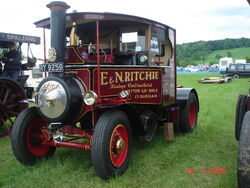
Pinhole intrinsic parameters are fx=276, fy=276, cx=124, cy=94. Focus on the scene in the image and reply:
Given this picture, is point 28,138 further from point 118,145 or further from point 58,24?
point 58,24

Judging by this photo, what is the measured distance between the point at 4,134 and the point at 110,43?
283cm

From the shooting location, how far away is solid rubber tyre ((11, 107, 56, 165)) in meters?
3.56

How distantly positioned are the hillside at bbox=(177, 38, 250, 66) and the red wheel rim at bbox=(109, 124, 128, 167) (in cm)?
6653

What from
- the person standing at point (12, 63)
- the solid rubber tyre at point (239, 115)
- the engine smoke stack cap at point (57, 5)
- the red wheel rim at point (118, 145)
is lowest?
the red wheel rim at point (118, 145)

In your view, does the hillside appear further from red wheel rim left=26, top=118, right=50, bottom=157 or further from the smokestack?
the smokestack

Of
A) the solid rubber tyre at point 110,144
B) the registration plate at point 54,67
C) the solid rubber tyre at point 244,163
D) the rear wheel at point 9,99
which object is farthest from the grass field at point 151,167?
the registration plate at point 54,67

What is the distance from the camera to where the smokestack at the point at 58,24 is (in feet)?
10.7

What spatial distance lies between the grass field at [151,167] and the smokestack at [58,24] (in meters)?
1.48

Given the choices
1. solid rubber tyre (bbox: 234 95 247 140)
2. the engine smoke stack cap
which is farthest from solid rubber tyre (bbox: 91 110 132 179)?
solid rubber tyre (bbox: 234 95 247 140)

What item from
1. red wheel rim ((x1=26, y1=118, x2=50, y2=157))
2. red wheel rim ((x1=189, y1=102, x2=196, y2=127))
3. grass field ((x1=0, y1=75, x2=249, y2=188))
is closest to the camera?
grass field ((x1=0, y1=75, x2=249, y2=188))

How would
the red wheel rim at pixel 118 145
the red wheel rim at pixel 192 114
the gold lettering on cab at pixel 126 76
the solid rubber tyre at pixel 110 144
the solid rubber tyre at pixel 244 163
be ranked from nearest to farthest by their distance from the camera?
the solid rubber tyre at pixel 244 163 < the solid rubber tyre at pixel 110 144 < the red wheel rim at pixel 118 145 < the gold lettering on cab at pixel 126 76 < the red wheel rim at pixel 192 114

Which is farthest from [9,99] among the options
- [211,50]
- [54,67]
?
[211,50]

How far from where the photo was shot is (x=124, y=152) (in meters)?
3.55

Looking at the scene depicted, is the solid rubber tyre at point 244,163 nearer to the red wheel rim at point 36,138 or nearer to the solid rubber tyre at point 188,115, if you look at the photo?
the red wheel rim at point 36,138
